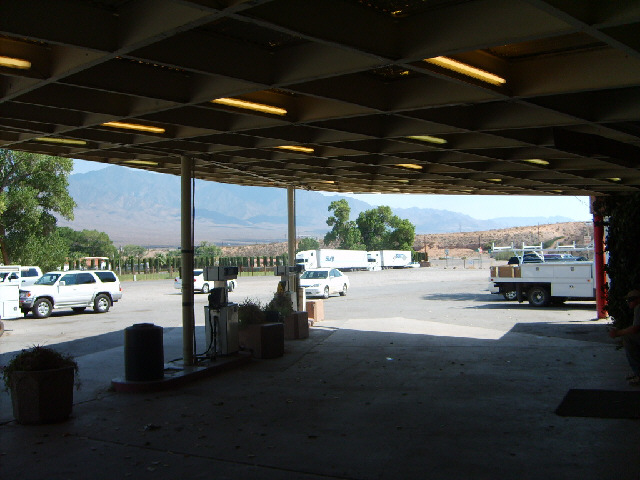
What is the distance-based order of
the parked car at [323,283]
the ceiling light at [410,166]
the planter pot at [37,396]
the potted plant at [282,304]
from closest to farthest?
the planter pot at [37,396], the ceiling light at [410,166], the potted plant at [282,304], the parked car at [323,283]

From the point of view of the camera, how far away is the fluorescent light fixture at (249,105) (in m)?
8.34

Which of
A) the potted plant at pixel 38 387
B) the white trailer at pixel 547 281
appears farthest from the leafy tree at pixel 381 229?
the potted plant at pixel 38 387

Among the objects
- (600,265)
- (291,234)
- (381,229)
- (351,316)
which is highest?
(381,229)

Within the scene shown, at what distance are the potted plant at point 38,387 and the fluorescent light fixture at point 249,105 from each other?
424 centimetres

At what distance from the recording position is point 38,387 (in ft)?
27.4

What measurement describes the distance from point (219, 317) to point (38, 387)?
4715 mm

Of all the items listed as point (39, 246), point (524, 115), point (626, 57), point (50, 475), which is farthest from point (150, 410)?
point (39, 246)

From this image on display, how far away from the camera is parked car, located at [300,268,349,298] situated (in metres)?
34.2

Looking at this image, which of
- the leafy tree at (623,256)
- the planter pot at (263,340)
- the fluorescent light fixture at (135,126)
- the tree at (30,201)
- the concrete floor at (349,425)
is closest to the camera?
the concrete floor at (349,425)

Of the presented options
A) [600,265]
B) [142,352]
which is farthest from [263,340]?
[600,265]

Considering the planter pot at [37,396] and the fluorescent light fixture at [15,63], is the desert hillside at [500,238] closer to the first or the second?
the planter pot at [37,396]

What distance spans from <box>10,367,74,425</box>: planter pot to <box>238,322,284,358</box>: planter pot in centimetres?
534

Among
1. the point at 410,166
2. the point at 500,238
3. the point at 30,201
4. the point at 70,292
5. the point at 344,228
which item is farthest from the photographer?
the point at 500,238

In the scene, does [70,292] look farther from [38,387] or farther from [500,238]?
[500,238]
